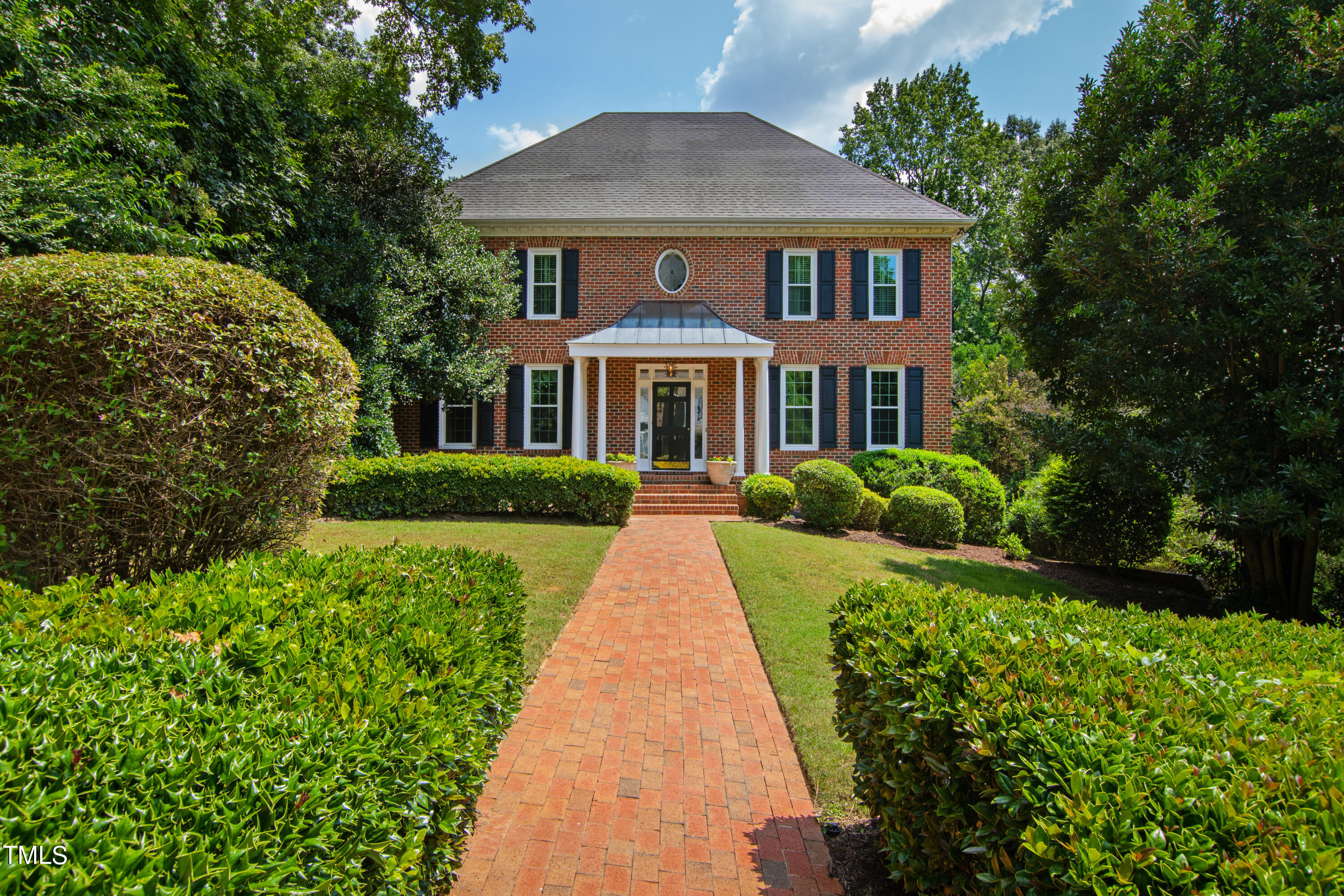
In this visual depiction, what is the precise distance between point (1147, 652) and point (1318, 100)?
836cm

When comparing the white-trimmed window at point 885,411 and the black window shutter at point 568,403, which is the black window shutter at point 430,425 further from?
the white-trimmed window at point 885,411

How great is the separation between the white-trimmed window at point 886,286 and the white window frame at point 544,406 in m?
8.08

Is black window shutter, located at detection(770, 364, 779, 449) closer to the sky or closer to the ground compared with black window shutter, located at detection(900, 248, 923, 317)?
closer to the ground

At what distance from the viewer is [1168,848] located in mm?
1383

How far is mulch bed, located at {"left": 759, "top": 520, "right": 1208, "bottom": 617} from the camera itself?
8820 mm

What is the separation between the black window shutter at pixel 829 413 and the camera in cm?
1531

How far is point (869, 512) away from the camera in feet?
38.3

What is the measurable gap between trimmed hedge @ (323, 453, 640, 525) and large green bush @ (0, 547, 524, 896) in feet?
26.0

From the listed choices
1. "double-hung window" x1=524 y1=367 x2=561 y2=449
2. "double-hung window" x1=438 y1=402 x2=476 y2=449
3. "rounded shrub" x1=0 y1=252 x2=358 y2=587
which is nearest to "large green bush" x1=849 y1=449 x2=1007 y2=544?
"double-hung window" x1=524 y1=367 x2=561 y2=449

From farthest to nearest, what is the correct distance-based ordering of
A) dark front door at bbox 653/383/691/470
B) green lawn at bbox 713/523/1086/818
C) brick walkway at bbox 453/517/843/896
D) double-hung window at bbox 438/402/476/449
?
dark front door at bbox 653/383/691/470
double-hung window at bbox 438/402/476/449
green lawn at bbox 713/523/1086/818
brick walkway at bbox 453/517/843/896

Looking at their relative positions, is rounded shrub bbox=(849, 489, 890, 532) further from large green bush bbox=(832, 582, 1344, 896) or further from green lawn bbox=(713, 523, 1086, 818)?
large green bush bbox=(832, 582, 1344, 896)

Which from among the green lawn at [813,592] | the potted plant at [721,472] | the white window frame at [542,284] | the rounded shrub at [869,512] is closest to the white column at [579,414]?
the white window frame at [542,284]

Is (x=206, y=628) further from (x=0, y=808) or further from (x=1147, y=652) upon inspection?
(x=1147, y=652)

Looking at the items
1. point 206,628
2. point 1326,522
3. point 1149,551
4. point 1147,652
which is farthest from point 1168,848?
point 1149,551
